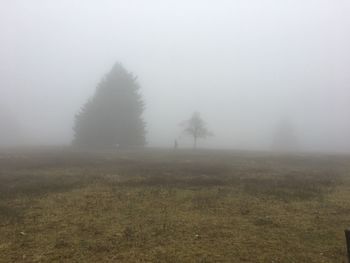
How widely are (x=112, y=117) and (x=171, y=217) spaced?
45.4 meters

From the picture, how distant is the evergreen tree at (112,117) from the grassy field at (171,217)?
3210cm

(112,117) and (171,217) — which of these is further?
(112,117)

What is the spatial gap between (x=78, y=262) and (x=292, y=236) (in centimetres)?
749

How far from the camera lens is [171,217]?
49.6 feet

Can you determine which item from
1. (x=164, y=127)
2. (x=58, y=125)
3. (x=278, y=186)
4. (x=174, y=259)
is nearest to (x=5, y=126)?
(x=58, y=125)

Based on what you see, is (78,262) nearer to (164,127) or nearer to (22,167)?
(22,167)

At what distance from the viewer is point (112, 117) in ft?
193

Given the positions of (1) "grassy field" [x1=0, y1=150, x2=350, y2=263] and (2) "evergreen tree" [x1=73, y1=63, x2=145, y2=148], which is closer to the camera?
(1) "grassy field" [x1=0, y1=150, x2=350, y2=263]

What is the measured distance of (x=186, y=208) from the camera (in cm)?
1661

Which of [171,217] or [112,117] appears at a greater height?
[112,117]

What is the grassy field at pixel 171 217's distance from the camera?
1144 cm

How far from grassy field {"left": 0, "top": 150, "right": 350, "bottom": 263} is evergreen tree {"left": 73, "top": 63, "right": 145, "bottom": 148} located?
32.1 meters

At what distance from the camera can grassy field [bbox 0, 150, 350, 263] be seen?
37.5 feet

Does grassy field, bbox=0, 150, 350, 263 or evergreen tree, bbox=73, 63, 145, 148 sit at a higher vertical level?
evergreen tree, bbox=73, 63, 145, 148
